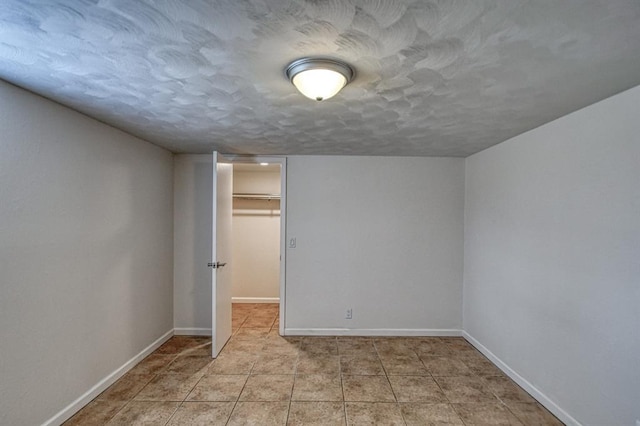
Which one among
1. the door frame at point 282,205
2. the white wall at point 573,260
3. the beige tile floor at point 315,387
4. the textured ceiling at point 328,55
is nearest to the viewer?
the textured ceiling at point 328,55

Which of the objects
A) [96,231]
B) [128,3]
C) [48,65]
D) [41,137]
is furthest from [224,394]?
[128,3]

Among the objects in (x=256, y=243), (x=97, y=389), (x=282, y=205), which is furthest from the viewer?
(x=256, y=243)

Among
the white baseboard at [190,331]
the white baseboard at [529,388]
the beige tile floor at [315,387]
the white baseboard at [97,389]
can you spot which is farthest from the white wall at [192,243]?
the white baseboard at [529,388]

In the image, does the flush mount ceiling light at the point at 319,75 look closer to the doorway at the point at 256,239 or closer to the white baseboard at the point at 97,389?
the white baseboard at the point at 97,389

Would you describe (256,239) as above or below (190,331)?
above

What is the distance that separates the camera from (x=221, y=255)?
140 inches

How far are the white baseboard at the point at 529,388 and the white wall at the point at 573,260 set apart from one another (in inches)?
0.7

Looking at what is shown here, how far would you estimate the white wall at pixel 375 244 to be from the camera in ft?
13.3

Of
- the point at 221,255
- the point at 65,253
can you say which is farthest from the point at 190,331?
the point at 65,253

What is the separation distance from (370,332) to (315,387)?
1401 mm

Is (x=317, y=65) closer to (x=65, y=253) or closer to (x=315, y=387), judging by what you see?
(x=65, y=253)

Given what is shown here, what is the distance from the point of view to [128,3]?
3.67ft

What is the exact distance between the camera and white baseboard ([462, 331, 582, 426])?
2.30 m

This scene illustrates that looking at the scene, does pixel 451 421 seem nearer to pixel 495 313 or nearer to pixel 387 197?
pixel 495 313
